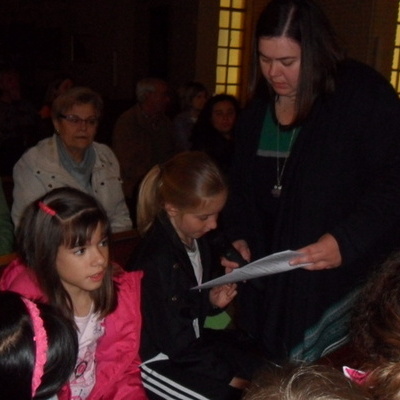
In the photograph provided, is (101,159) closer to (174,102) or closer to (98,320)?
(98,320)

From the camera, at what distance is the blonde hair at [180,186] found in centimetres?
214

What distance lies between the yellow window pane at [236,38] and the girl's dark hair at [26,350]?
7.54 meters

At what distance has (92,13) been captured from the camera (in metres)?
10.9

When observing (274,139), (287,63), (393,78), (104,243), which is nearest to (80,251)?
(104,243)

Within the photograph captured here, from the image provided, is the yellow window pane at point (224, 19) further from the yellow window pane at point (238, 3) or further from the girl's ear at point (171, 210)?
the girl's ear at point (171, 210)

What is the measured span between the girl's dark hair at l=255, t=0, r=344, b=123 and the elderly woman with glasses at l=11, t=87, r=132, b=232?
51.1 inches

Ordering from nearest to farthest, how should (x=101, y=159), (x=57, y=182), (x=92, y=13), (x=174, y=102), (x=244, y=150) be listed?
(x=244, y=150) → (x=57, y=182) → (x=101, y=159) → (x=174, y=102) → (x=92, y=13)

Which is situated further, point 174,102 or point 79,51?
point 79,51

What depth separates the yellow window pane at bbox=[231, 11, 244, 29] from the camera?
27.7 feet

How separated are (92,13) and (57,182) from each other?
29.1ft

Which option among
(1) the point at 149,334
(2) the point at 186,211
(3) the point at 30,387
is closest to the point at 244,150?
(2) the point at 186,211

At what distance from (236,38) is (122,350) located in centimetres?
726

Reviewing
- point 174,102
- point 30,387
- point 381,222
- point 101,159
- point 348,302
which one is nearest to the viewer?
point 30,387

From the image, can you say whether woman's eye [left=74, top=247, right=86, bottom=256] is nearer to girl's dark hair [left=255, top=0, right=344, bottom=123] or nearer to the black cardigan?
the black cardigan
